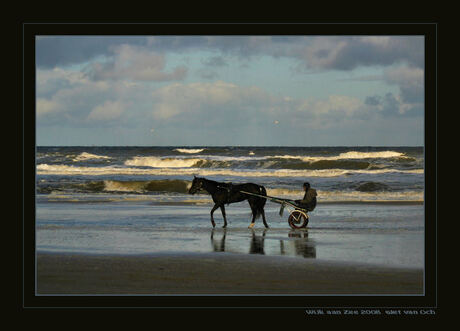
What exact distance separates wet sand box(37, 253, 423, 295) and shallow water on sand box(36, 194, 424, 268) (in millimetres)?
658

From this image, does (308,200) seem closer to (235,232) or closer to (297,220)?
(297,220)

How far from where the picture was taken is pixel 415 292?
886 centimetres

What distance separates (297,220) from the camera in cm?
1516

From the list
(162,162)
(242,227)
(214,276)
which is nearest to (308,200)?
(242,227)

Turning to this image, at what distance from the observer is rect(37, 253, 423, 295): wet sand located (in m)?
8.91

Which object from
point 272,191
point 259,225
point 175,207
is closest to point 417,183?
point 272,191

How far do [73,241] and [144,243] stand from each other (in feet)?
4.98

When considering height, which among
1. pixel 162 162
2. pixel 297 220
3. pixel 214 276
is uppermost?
pixel 162 162

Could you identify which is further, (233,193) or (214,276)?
(233,193)

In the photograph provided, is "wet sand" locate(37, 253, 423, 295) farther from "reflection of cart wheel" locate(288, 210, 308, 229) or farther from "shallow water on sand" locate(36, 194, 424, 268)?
"reflection of cart wheel" locate(288, 210, 308, 229)

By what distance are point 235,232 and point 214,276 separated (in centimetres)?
504

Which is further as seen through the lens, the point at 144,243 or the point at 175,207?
the point at 175,207

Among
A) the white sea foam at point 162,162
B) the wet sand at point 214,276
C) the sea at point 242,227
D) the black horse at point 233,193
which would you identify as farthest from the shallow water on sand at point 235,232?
the white sea foam at point 162,162
